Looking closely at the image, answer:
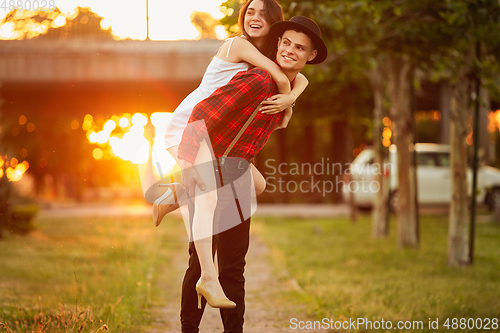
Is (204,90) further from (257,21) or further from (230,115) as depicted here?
(257,21)

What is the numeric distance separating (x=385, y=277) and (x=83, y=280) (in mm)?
3390

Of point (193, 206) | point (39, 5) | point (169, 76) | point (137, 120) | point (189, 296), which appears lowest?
point (189, 296)

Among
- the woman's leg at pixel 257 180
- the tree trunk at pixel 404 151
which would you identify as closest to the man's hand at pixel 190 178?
the woman's leg at pixel 257 180

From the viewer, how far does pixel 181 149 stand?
2.47 m

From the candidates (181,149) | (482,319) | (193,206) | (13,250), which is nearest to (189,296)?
(193,206)

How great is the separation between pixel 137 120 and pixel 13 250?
10.9ft

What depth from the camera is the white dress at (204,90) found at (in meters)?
2.46

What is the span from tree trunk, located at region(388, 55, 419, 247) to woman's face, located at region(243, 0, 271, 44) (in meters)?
5.80

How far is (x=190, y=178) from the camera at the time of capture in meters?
2.47

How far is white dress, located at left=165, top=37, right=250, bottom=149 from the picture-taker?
2.46m

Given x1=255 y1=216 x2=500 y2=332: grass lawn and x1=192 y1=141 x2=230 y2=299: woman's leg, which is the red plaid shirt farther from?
x1=255 y1=216 x2=500 y2=332: grass lawn

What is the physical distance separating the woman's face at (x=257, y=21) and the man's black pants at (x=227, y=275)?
709 mm

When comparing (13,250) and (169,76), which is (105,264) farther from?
(169,76)

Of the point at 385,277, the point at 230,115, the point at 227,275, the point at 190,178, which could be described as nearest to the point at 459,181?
the point at 385,277
